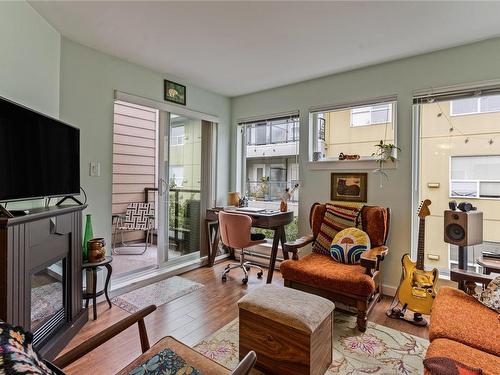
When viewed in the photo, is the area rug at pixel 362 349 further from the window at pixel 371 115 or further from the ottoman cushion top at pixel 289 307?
the window at pixel 371 115

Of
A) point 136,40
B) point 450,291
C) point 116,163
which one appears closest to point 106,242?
point 136,40

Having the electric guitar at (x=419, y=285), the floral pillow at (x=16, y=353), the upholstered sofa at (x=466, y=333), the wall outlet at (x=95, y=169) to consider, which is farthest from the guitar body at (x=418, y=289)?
the wall outlet at (x=95, y=169)

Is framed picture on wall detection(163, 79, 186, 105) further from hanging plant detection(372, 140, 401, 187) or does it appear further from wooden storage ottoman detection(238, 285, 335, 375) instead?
wooden storage ottoman detection(238, 285, 335, 375)

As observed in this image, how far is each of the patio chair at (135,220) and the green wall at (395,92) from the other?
2.66m

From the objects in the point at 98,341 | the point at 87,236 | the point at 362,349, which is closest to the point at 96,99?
the point at 87,236

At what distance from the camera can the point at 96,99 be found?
2.65 meters

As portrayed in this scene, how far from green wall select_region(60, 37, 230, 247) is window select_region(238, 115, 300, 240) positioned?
1.63 meters

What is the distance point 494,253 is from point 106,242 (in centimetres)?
369

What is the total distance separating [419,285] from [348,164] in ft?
4.66

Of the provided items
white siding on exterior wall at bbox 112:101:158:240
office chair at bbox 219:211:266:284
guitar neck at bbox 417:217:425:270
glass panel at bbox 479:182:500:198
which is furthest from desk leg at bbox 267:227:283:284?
white siding on exterior wall at bbox 112:101:158:240

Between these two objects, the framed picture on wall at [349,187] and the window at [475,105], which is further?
the framed picture on wall at [349,187]

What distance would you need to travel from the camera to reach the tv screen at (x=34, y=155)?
1.49 meters

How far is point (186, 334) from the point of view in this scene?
213cm

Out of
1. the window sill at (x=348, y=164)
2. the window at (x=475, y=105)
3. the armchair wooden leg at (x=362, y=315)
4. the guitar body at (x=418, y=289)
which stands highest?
the window at (x=475, y=105)
